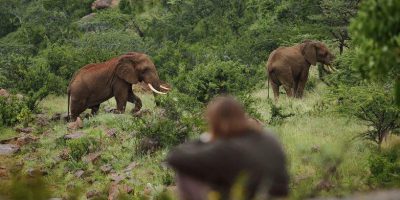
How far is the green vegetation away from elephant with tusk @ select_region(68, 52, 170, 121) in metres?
Answer: 0.46

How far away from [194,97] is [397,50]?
881 centimetres

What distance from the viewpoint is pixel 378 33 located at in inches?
245

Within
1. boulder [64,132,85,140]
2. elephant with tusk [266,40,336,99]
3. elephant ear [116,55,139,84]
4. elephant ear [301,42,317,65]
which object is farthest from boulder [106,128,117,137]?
elephant ear [301,42,317,65]

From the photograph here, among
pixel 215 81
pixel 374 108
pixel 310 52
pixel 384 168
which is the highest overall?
pixel 384 168

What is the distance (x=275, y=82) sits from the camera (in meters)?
19.3

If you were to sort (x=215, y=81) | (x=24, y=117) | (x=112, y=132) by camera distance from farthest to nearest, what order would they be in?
(x=24, y=117), (x=215, y=81), (x=112, y=132)

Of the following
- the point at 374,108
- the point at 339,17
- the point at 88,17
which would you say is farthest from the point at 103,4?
the point at 374,108

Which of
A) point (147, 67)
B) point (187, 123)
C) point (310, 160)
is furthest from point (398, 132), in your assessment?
point (147, 67)

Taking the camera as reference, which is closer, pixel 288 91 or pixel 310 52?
pixel 288 91

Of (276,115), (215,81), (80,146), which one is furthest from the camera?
(215,81)

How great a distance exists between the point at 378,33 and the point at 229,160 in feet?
7.98

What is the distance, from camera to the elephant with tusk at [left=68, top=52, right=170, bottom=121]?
1777 centimetres

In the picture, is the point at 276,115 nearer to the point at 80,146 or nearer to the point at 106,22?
the point at 80,146

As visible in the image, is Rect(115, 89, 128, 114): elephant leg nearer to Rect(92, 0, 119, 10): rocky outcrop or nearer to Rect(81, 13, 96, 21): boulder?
Rect(81, 13, 96, 21): boulder
